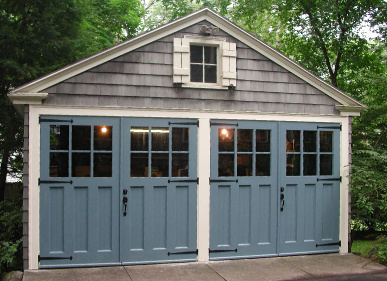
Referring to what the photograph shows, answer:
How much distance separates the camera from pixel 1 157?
9945 millimetres

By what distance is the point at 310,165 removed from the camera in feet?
21.9

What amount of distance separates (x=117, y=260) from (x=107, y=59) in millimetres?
3010

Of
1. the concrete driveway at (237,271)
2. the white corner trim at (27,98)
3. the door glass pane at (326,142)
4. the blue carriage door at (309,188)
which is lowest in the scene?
the concrete driveway at (237,271)

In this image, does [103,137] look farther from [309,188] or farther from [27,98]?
[309,188]

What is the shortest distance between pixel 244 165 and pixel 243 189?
391 mm

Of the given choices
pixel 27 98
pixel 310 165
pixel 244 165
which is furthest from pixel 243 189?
pixel 27 98

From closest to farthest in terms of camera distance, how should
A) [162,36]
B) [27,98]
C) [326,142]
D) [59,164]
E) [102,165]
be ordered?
[27,98]
[59,164]
[102,165]
[162,36]
[326,142]

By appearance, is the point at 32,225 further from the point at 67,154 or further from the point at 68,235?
the point at 67,154

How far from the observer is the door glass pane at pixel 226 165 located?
625 centimetres

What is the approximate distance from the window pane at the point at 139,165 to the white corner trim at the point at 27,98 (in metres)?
1.53

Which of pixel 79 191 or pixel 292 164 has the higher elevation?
pixel 292 164

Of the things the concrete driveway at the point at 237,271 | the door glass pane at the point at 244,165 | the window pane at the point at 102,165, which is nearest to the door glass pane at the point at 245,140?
the door glass pane at the point at 244,165

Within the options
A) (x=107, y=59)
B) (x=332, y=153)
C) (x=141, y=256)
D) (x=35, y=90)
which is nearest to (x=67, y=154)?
(x=35, y=90)

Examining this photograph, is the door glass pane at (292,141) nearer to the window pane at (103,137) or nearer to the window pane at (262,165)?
the window pane at (262,165)
